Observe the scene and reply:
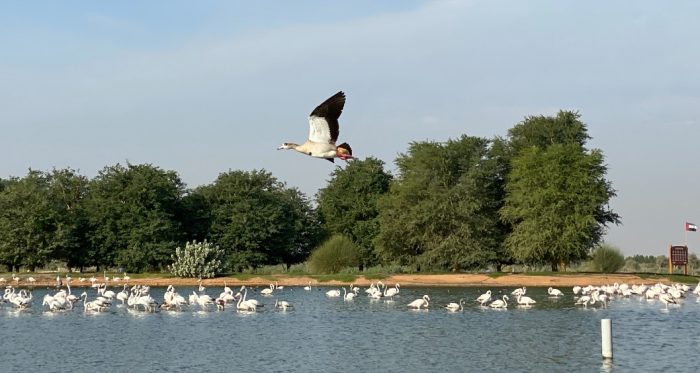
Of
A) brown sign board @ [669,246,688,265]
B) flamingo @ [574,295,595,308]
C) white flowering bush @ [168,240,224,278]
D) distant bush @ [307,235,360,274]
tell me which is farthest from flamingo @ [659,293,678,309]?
white flowering bush @ [168,240,224,278]

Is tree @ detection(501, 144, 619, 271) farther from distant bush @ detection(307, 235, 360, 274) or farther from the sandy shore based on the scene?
distant bush @ detection(307, 235, 360, 274)

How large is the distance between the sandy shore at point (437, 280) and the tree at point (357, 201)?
17906 millimetres

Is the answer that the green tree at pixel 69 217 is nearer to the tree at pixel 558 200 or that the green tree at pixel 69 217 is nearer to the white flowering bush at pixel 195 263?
the white flowering bush at pixel 195 263

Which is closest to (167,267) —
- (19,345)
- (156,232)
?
(156,232)

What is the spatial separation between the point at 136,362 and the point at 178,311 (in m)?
17.9

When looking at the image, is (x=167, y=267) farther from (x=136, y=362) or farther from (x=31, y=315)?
(x=136, y=362)

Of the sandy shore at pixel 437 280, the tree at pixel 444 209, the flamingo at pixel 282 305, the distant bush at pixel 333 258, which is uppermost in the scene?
the tree at pixel 444 209

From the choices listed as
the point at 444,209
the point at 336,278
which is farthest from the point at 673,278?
the point at 336,278

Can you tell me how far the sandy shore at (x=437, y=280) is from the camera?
6606 centimetres

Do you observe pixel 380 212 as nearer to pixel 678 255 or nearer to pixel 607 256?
pixel 607 256

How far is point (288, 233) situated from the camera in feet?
286

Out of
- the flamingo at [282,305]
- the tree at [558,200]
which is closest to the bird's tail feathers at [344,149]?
the flamingo at [282,305]

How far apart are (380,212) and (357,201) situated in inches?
344

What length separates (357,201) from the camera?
90688 millimetres
